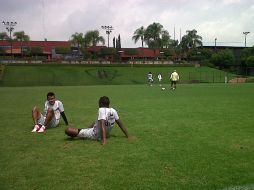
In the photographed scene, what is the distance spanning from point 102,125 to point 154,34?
344 ft

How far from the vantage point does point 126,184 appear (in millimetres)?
5785

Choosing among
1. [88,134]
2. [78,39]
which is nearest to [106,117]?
A: [88,134]

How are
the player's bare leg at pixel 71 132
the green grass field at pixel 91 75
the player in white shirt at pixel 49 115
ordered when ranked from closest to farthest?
the player's bare leg at pixel 71 132 → the player in white shirt at pixel 49 115 → the green grass field at pixel 91 75

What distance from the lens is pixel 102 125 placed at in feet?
29.5

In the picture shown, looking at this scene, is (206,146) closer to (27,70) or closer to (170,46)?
(27,70)

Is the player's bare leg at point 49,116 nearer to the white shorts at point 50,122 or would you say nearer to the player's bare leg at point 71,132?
the white shorts at point 50,122

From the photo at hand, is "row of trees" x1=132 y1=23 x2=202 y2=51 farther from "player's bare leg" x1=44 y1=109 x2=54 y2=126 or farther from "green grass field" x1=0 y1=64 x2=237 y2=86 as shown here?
"player's bare leg" x1=44 y1=109 x2=54 y2=126

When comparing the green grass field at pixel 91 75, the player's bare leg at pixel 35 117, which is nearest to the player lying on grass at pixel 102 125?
the player's bare leg at pixel 35 117

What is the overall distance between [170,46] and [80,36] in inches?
1038

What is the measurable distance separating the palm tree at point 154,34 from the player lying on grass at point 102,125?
104m

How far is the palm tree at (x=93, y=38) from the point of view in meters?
107

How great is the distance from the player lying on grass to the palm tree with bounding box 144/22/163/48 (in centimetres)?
10378

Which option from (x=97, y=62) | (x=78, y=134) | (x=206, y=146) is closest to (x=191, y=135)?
(x=206, y=146)

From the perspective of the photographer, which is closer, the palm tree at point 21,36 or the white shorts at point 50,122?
the white shorts at point 50,122
